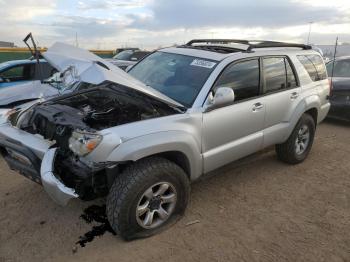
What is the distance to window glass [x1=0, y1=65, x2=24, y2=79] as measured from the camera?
25.5 feet

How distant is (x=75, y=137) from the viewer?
10.0 feet

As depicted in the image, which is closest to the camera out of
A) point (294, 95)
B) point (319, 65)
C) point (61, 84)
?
point (61, 84)

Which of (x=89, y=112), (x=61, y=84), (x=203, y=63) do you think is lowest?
(x=89, y=112)

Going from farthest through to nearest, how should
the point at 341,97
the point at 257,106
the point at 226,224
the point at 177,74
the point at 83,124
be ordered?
the point at 341,97
the point at 257,106
the point at 177,74
the point at 226,224
the point at 83,124

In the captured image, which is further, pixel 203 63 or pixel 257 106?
pixel 257 106

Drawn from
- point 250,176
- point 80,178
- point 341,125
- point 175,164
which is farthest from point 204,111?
point 341,125

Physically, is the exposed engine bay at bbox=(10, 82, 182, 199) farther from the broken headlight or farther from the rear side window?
the rear side window

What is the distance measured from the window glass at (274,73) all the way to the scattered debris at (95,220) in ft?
7.86

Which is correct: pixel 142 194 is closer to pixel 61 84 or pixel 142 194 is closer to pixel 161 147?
pixel 161 147

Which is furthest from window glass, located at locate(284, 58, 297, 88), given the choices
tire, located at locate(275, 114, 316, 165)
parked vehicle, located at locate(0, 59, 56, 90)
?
parked vehicle, located at locate(0, 59, 56, 90)

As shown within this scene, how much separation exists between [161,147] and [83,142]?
678mm

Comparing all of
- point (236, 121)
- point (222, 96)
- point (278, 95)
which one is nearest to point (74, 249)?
point (222, 96)

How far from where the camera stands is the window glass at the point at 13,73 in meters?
7.77

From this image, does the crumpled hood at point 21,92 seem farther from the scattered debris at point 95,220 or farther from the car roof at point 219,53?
the scattered debris at point 95,220
